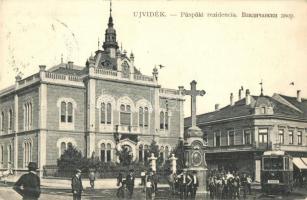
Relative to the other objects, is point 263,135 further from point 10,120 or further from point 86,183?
point 10,120

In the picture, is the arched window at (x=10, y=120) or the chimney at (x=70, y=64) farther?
the chimney at (x=70, y=64)

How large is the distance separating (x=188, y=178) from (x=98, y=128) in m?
16.9

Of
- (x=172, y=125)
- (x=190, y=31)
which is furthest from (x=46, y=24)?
(x=172, y=125)

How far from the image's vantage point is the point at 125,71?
119ft

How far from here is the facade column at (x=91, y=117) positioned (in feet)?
110

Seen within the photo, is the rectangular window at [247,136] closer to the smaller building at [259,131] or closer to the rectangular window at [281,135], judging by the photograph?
the smaller building at [259,131]

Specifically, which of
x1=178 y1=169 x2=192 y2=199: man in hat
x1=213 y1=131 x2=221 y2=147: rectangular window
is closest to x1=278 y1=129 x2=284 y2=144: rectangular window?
x1=213 y1=131 x2=221 y2=147: rectangular window

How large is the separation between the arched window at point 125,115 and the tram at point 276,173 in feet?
47.7

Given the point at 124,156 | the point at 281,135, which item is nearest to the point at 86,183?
the point at 124,156

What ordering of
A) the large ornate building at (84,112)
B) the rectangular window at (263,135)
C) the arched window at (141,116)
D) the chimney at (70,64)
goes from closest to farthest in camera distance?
the large ornate building at (84,112)
the arched window at (141,116)
the rectangular window at (263,135)
the chimney at (70,64)

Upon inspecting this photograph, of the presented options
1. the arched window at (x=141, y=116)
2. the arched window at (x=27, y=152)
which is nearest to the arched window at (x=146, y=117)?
the arched window at (x=141, y=116)

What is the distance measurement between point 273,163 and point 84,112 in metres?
15.8

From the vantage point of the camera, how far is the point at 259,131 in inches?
1502

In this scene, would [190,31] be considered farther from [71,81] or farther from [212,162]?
[212,162]
